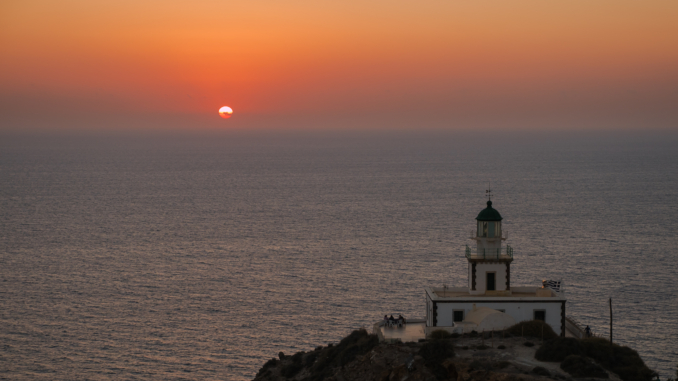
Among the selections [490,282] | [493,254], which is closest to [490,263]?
[493,254]

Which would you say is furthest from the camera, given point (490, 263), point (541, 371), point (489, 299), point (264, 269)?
point (264, 269)

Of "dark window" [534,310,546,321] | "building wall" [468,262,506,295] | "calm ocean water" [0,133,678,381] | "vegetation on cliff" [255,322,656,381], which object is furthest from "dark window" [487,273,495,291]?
"calm ocean water" [0,133,678,381]

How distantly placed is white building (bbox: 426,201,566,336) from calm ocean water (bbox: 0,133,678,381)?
577 inches

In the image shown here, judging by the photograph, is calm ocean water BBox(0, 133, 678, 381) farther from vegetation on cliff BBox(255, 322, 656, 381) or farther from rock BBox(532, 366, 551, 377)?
rock BBox(532, 366, 551, 377)

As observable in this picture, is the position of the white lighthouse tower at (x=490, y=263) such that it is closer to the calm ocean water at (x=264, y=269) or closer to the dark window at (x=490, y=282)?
the dark window at (x=490, y=282)

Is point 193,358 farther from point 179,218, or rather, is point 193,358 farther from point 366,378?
point 179,218

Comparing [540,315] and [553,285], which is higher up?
[553,285]

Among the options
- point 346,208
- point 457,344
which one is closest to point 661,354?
point 457,344

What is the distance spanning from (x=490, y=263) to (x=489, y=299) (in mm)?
2031

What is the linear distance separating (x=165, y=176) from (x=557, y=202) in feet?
346

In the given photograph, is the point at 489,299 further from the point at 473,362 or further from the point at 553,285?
the point at 473,362

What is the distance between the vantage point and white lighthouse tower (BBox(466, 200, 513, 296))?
38250mm

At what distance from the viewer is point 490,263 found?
38250 mm

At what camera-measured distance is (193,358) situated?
51906mm
